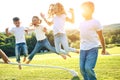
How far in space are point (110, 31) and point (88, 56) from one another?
106 ft

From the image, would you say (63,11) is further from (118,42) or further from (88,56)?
(118,42)

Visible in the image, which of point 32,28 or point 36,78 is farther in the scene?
point 32,28

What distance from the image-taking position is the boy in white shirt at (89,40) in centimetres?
777

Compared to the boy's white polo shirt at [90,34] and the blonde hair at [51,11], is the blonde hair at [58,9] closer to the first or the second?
the blonde hair at [51,11]

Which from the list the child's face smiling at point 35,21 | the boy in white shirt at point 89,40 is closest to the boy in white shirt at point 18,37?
the child's face smiling at point 35,21

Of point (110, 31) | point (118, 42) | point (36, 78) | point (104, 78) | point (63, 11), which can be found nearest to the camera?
point (104, 78)

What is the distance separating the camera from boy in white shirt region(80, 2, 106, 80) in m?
7.77

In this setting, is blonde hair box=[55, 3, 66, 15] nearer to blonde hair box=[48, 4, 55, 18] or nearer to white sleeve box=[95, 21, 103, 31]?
blonde hair box=[48, 4, 55, 18]

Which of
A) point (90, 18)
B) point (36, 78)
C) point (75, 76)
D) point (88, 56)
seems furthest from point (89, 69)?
point (36, 78)

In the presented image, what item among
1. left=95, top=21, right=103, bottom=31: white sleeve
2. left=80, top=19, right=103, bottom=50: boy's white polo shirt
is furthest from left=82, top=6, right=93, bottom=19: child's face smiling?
left=95, top=21, right=103, bottom=31: white sleeve

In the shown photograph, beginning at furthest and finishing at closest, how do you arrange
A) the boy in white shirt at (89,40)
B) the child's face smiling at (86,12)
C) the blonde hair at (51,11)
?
the blonde hair at (51,11) < the child's face smiling at (86,12) < the boy in white shirt at (89,40)

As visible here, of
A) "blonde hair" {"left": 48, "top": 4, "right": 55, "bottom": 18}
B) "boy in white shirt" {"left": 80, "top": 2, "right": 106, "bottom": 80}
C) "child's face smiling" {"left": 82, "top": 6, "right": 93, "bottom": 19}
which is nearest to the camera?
"boy in white shirt" {"left": 80, "top": 2, "right": 106, "bottom": 80}

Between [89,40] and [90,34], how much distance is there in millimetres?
128

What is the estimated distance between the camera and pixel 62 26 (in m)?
12.4
